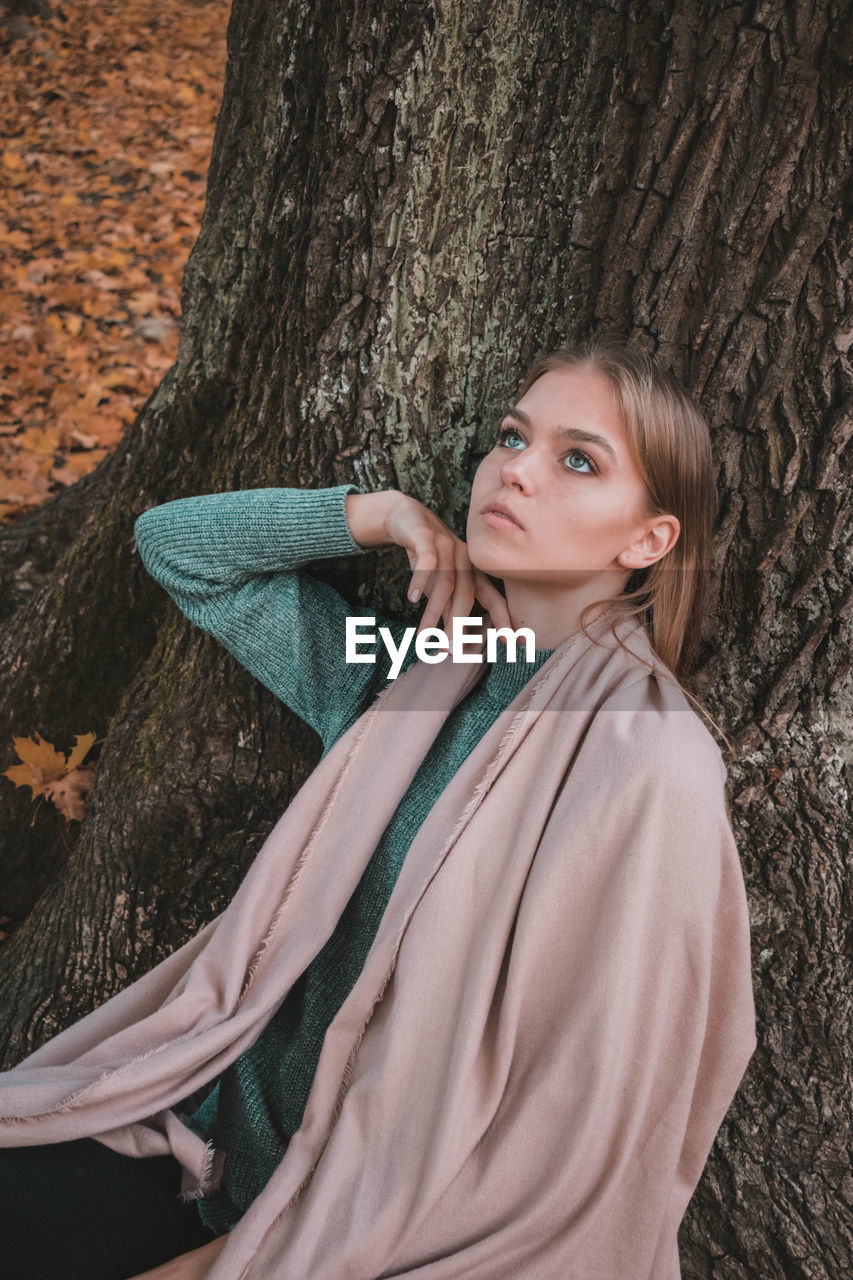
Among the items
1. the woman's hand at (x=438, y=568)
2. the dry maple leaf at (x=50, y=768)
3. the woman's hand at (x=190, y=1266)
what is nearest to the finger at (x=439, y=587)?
the woman's hand at (x=438, y=568)

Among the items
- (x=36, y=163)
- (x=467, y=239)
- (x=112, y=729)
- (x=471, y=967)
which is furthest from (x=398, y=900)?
(x=36, y=163)

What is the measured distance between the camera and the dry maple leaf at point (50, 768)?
2.97 meters

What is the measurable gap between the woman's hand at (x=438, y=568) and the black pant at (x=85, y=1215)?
121cm

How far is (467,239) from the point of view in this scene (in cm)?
219

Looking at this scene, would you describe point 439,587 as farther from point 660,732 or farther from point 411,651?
point 660,732

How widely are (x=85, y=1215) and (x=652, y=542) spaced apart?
1.67 m

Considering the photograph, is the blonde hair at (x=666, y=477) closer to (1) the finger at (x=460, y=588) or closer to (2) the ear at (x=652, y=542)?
(2) the ear at (x=652, y=542)

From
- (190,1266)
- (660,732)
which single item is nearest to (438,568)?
Answer: (660,732)

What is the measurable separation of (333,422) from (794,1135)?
1886mm

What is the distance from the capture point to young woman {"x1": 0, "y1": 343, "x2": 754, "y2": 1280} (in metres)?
1.72

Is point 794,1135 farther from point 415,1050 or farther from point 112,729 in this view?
point 112,729

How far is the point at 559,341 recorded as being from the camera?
2.16 m

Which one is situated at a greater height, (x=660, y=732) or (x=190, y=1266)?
(x=660, y=732)

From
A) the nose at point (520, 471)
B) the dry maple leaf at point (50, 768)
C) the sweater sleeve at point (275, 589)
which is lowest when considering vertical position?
the dry maple leaf at point (50, 768)
